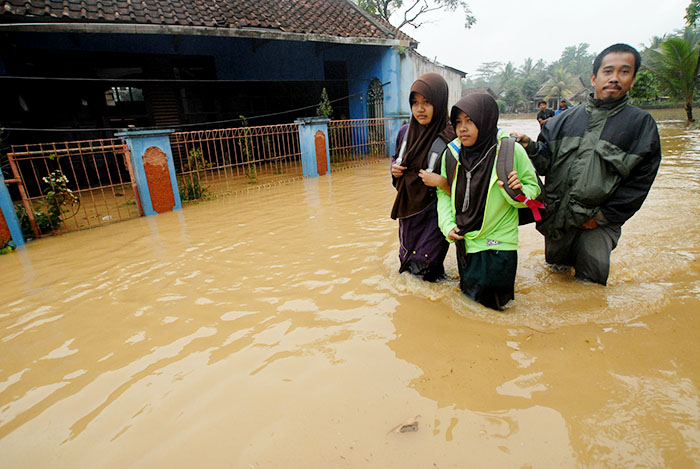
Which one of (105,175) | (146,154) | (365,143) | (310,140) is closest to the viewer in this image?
(146,154)

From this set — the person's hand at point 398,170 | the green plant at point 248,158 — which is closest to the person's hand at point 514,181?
the person's hand at point 398,170

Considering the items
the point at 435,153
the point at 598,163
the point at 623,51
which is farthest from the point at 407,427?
the point at 623,51

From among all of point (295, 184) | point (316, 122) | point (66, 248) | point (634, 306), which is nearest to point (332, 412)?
point (634, 306)

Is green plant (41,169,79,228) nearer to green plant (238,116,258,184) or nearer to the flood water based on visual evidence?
the flood water

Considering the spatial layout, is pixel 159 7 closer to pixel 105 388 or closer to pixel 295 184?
pixel 295 184

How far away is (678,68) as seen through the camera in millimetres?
16234

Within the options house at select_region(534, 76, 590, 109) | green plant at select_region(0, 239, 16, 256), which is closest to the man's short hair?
green plant at select_region(0, 239, 16, 256)

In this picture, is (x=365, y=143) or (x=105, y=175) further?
(x=365, y=143)

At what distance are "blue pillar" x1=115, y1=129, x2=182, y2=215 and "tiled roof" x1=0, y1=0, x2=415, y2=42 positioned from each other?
2.67 m

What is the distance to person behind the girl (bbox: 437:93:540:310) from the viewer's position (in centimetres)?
234

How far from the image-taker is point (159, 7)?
7965 millimetres

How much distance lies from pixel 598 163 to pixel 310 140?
6.95m

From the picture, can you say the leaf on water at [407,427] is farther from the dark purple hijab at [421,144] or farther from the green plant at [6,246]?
the green plant at [6,246]

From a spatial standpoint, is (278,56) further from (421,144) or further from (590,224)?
(590,224)
